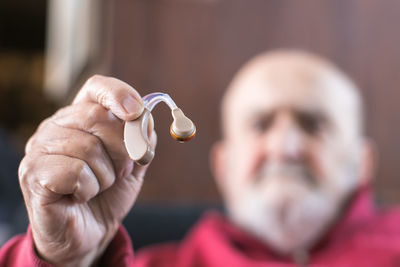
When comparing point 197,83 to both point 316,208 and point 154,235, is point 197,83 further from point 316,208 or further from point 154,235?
point 316,208

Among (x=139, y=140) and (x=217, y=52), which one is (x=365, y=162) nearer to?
(x=217, y=52)

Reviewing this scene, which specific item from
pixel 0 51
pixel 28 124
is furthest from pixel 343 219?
pixel 0 51

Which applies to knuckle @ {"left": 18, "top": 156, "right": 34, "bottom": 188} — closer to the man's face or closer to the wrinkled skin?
the wrinkled skin

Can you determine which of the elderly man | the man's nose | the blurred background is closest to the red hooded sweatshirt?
the elderly man

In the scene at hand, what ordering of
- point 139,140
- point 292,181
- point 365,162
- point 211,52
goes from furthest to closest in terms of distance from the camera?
point 211,52, point 365,162, point 292,181, point 139,140

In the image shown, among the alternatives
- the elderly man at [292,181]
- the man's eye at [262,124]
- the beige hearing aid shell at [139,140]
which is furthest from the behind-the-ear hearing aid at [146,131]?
the man's eye at [262,124]

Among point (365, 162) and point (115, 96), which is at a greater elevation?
point (115, 96)

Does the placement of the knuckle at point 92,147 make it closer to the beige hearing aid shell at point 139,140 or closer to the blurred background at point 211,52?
the beige hearing aid shell at point 139,140

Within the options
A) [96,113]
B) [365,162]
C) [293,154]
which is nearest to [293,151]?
[293,154]
